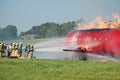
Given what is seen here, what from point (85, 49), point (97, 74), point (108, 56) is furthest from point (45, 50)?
point (97, 74)

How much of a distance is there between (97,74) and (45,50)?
2754 cm

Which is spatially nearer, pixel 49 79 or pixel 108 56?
pixel 49 79

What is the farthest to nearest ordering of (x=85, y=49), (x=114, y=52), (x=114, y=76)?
(x=85, y=49)
(x=114, y=52)
(x=114, y=76)

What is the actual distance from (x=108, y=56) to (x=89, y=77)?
18926 mm

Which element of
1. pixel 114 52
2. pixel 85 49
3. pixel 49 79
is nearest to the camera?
pixel 49 79

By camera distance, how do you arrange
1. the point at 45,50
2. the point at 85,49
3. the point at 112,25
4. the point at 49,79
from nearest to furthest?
1. the point at 49,79
2. the point at 85,49
3. the point at 112,25
4. the point at 45,50

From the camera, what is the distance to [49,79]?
16984 millimetres

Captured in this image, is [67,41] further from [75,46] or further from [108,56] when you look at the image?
[108,56]

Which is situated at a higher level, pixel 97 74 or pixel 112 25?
pixel 112 25

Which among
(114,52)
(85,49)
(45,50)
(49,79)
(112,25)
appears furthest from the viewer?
(45,50)

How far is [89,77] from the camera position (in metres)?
18.1

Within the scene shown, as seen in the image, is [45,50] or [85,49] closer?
[85,49]

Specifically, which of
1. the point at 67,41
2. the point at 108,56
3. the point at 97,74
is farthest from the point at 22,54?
the point at 97,74

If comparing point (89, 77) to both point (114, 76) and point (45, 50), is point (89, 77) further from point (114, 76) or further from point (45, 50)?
point (45, 50)
